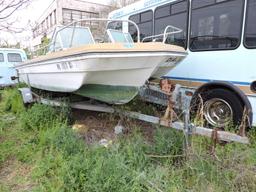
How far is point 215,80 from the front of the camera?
448cm

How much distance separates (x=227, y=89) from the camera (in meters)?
4.22

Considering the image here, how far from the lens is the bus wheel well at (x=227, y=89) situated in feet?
12.8

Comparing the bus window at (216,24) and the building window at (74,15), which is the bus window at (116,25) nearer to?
the bus window at (216,24)

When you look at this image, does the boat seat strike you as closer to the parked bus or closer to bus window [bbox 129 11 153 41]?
bus window [bbox 129 11 153 41]

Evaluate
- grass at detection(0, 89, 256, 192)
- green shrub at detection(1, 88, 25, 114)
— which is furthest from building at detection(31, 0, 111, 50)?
grass at detection(0, 89, 256, 192)

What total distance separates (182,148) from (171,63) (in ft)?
5.36

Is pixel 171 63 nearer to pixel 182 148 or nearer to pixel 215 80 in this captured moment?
pixel 215 80

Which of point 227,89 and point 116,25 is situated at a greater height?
point 116,25

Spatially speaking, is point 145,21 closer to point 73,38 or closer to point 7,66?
point 73,38

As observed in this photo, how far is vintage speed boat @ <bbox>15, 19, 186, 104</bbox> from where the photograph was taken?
3.53m

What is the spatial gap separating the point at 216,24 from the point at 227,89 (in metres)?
1.21

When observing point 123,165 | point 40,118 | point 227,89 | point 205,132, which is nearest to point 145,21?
point 227,89

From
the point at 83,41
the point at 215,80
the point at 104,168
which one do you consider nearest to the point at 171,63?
the point at 215,80

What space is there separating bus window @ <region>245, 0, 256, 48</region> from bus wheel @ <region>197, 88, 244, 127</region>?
0.83 metres
